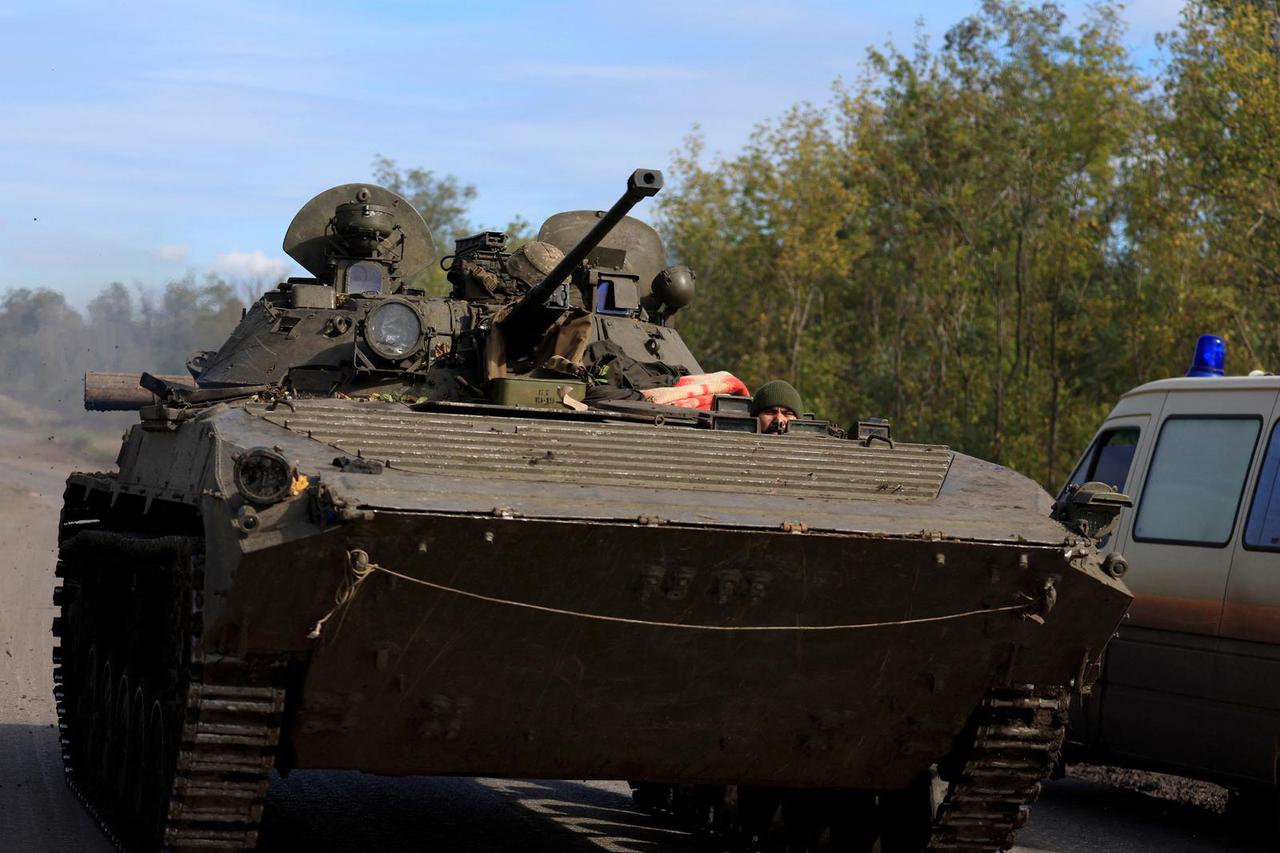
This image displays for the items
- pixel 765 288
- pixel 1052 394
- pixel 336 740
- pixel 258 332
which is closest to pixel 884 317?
pixel 765 288

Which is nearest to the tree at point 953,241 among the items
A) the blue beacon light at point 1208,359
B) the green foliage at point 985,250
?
the green foliage at point 985,250

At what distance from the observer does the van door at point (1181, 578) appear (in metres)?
8.61

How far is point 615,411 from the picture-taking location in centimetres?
768

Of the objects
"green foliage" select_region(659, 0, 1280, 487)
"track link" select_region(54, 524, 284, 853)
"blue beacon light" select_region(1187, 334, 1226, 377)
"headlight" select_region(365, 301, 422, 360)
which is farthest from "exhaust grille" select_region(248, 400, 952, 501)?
"green foliage" select_region(659, 0, 1280, 487)

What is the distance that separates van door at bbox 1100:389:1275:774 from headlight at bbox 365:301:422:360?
393cm

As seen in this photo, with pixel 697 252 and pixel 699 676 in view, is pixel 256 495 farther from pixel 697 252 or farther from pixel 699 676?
pixel 697 252

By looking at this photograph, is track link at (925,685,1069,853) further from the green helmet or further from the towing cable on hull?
the green helmet

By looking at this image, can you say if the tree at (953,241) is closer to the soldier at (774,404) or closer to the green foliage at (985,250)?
the green foliage at (985,250)

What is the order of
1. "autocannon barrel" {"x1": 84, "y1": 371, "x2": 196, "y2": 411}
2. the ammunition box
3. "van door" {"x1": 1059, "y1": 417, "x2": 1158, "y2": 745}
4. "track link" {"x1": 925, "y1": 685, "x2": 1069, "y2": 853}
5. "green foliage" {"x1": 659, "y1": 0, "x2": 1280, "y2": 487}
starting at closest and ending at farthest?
"track link" {"x1": 925, "y1": 685, "x2": 1069, "y2": 853}
the ammunition box
"van door" {"x1": 1059, "y1": 417, "x2": 1158, "y2": 745}
"autocannon barrel" {"x1": 84, "y1": 371, "x2": 196, "y2": 411}
"green foliage" {"x1": 659, "y1": 0, "x2": 1280, "y2": 487}

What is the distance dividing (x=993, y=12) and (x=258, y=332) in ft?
88.7

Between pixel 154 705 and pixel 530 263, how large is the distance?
3040 millimetres

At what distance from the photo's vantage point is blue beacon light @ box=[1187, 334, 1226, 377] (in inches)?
401

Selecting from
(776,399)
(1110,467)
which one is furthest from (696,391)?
(1110,467)

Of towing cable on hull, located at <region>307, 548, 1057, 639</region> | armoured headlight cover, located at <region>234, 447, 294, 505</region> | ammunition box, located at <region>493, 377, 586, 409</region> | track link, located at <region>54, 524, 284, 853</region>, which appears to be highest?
ammunition box, located at <region>493, 377, 586, 409</region>
